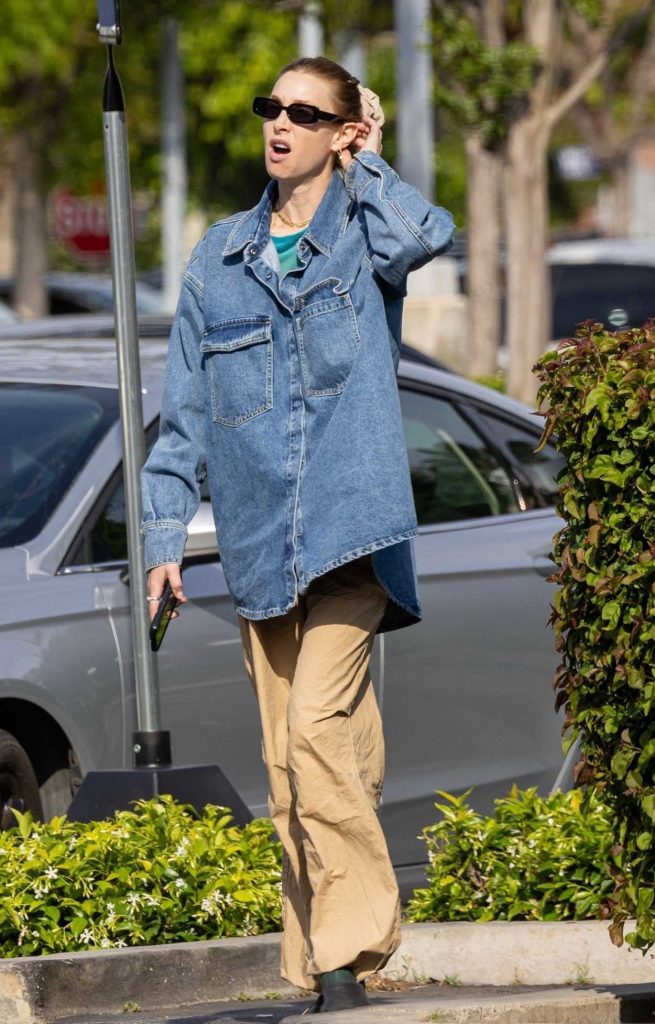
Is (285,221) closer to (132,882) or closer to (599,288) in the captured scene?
(132,882)

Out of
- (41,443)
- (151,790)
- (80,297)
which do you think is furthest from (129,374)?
(80,297)

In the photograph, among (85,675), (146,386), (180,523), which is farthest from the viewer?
(146,386)

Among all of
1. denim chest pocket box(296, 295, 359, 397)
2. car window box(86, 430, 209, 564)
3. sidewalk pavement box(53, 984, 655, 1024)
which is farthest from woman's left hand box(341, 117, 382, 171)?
sidewalk pavement box(53, 984, 655, 1024)

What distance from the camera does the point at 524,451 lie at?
645 centimetres

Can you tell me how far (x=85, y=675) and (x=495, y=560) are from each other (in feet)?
4.56

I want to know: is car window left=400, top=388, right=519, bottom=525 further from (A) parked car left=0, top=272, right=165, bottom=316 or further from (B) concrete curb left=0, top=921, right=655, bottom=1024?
(A) parked car left=0, top=272, right=165, bottom=316

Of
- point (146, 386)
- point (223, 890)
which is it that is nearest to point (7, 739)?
point (223, 890)

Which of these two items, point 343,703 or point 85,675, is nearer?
point 343,703

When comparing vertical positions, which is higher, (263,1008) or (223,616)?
(223,616)

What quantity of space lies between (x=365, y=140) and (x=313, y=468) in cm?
70

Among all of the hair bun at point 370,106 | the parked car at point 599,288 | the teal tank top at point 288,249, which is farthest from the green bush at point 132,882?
the parked car at point 599,288

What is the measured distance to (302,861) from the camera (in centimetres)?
425

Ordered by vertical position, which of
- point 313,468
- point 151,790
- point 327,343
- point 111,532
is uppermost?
point 327,343

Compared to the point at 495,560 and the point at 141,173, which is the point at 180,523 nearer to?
the point at 495,560
